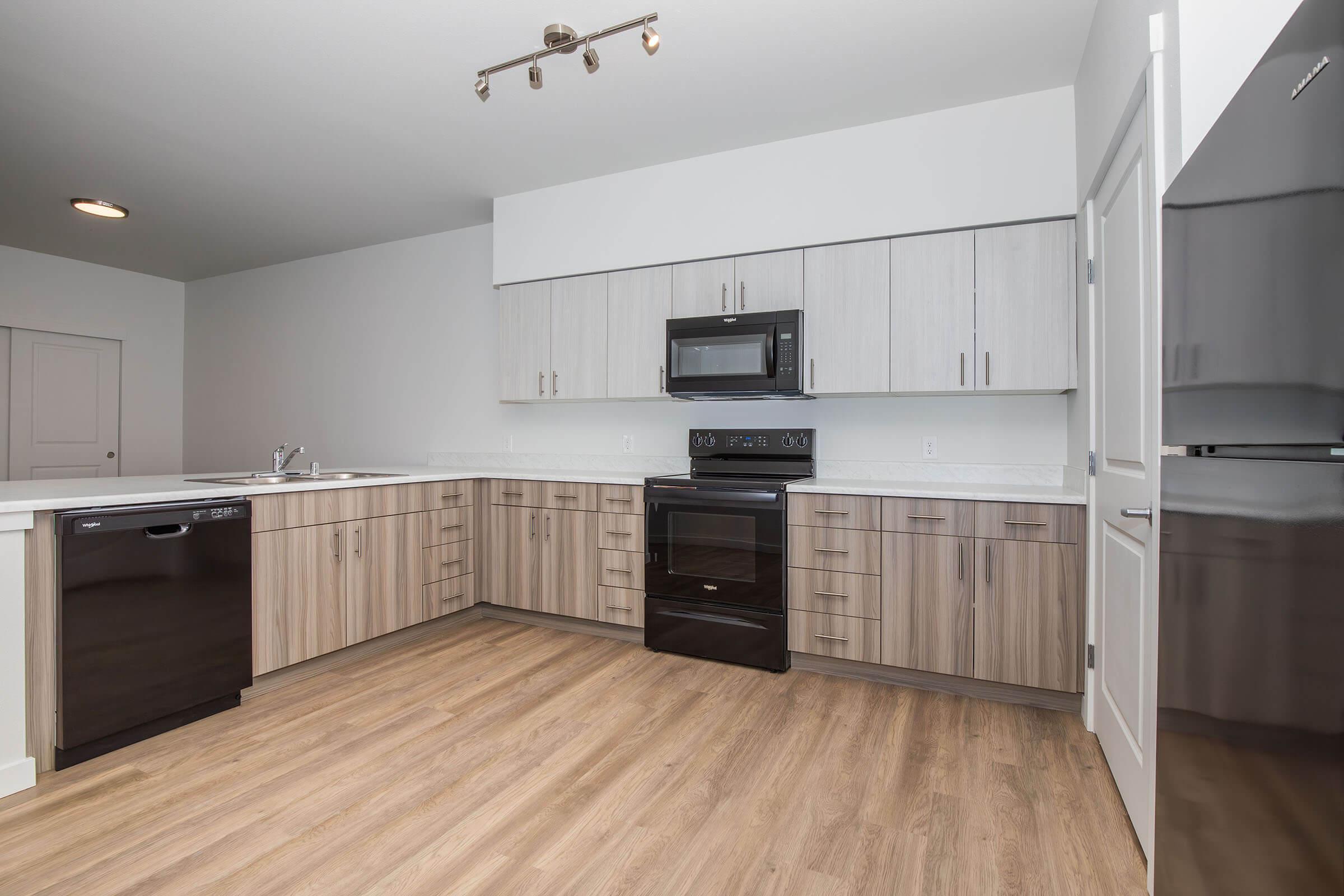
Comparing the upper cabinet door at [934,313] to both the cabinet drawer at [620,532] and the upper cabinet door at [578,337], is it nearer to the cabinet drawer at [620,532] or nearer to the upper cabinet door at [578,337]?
the cabinet drawer at [620,532]

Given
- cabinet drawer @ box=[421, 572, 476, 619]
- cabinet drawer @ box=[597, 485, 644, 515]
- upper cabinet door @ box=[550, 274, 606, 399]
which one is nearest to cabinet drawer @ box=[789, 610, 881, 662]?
cabinet drawer @ box=[597, 485, 644, 515]

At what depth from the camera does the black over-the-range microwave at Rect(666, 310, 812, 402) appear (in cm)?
310

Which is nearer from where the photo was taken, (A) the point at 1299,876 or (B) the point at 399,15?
(A) the point at 1299,876

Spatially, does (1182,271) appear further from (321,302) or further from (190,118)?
(321,302)

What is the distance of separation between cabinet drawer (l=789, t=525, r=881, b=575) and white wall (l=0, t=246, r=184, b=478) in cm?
593

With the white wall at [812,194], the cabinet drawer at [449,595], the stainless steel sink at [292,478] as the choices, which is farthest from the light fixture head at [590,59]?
the cabinet drawer at [449,595]

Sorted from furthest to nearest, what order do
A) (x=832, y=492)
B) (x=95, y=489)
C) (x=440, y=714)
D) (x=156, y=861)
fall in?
1. (x=832, y=492)
2. (x=440, y=714)
3. (x=95, y=489)
4. (x=156, y=861)

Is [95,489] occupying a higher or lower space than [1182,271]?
lower

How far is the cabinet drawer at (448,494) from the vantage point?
11.6 ft

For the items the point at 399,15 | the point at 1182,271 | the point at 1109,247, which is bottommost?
the point at 1182,271

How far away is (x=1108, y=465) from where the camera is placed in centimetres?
213

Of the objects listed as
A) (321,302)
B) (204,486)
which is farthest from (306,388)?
(204,486)

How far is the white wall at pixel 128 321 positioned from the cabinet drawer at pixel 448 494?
3974 mm

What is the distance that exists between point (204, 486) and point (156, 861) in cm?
141
